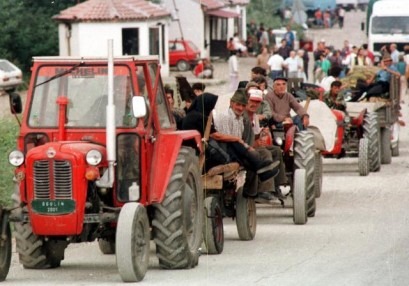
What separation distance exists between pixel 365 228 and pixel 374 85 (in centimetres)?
1126

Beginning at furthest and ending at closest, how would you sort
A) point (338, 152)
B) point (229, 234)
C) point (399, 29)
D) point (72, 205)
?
point (399, 29) < point (338, 152) < point (229, 234) < point (72, 205)

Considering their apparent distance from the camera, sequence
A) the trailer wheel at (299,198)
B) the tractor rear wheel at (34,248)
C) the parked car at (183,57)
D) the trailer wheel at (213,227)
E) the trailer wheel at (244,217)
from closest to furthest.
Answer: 1. the tractor rear wheel at (34,248)
2. the trailer wheel at (213,227)
3. the trailer wheel at (244,217)
4. the trailer wheel at (299,198)
5. the parked car at (183,57)

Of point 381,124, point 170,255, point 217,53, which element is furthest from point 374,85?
point 217,53

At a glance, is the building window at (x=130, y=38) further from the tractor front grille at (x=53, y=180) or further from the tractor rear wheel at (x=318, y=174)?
the tractor front grille at (x=53, y=180)

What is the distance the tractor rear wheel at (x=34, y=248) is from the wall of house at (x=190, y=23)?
60.9 m

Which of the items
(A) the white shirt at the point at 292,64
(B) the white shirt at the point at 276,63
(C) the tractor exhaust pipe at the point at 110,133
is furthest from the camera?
(A) the white shirt at the point at 292,64

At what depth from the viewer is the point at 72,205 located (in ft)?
47.2

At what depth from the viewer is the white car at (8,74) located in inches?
2010

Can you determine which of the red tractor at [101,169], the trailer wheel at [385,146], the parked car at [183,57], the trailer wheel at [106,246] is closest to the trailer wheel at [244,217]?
the trailer wheel at [106,246]

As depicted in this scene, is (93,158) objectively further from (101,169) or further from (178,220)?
(178,220)

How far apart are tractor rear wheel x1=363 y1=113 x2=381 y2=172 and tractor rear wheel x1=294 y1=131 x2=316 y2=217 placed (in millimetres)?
6514

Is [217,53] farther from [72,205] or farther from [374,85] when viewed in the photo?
[72,205]

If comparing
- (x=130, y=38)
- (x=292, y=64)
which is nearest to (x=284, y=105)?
(x=292, y=64)

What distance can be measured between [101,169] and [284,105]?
7245mm
